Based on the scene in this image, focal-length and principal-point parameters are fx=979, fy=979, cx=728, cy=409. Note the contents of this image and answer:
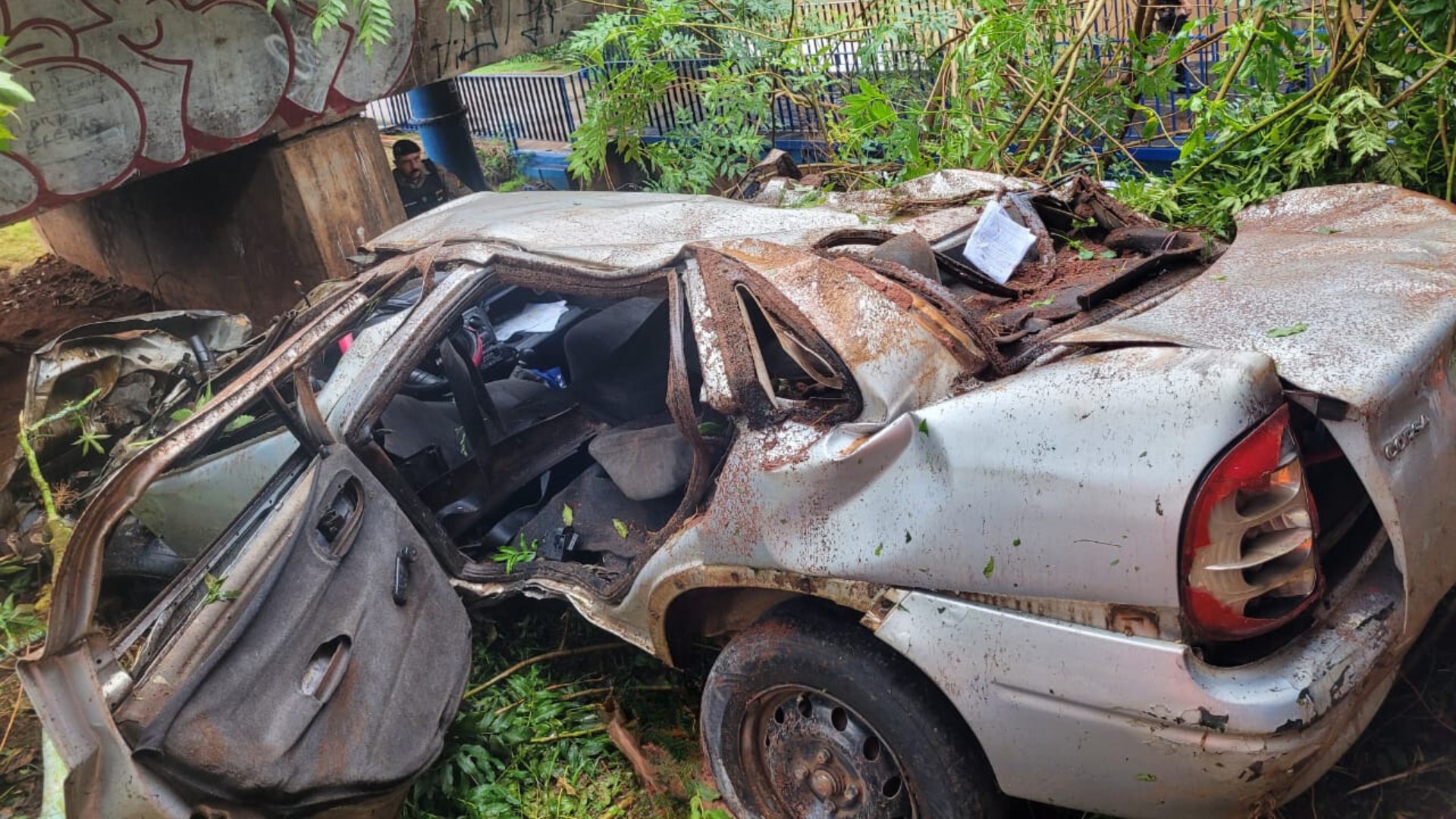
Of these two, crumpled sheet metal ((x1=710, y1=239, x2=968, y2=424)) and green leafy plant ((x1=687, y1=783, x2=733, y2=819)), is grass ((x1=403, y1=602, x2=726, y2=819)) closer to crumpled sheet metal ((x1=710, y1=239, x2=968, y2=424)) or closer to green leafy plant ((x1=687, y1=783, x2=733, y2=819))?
green leafy plant ((x1=687, y1=783, x2=733, y2=819))

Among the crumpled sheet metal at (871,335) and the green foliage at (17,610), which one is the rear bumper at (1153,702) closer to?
the crumpled sheet metal at (871,335)

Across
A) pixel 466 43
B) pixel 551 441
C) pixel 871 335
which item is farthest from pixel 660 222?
pixel 466 43

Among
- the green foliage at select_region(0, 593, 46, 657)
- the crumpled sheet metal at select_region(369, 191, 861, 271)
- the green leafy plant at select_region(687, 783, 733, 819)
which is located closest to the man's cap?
the crumpled sheet metal at select_region(369, 191, 861, 271)

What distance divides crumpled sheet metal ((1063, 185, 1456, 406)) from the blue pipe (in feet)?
26.4

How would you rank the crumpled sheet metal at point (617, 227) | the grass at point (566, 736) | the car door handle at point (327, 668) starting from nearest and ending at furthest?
1. the car door handle at point (327, 668)
2. the grass at point (566, 736)
3. the crumpled sheet metal at point (617, 227)

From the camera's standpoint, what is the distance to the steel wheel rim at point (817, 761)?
2.23 meters

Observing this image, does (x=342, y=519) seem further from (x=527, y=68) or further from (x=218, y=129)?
(x=527, y=68)

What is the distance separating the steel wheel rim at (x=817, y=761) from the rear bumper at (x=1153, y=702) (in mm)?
315

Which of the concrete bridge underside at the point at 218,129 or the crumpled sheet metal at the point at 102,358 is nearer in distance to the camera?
the crumpled sheet metal at the point at 102,358

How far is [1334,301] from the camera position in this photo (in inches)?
79.0

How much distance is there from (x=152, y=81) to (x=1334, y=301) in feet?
21.6

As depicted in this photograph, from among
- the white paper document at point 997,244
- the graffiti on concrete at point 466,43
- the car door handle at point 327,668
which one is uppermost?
the graffiti on concrete at point 466,43

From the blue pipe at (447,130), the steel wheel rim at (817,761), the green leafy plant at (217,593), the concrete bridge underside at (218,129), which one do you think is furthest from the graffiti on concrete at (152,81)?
the steel wheel rim at (817,761)

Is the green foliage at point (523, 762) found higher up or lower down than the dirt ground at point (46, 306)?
lower down
